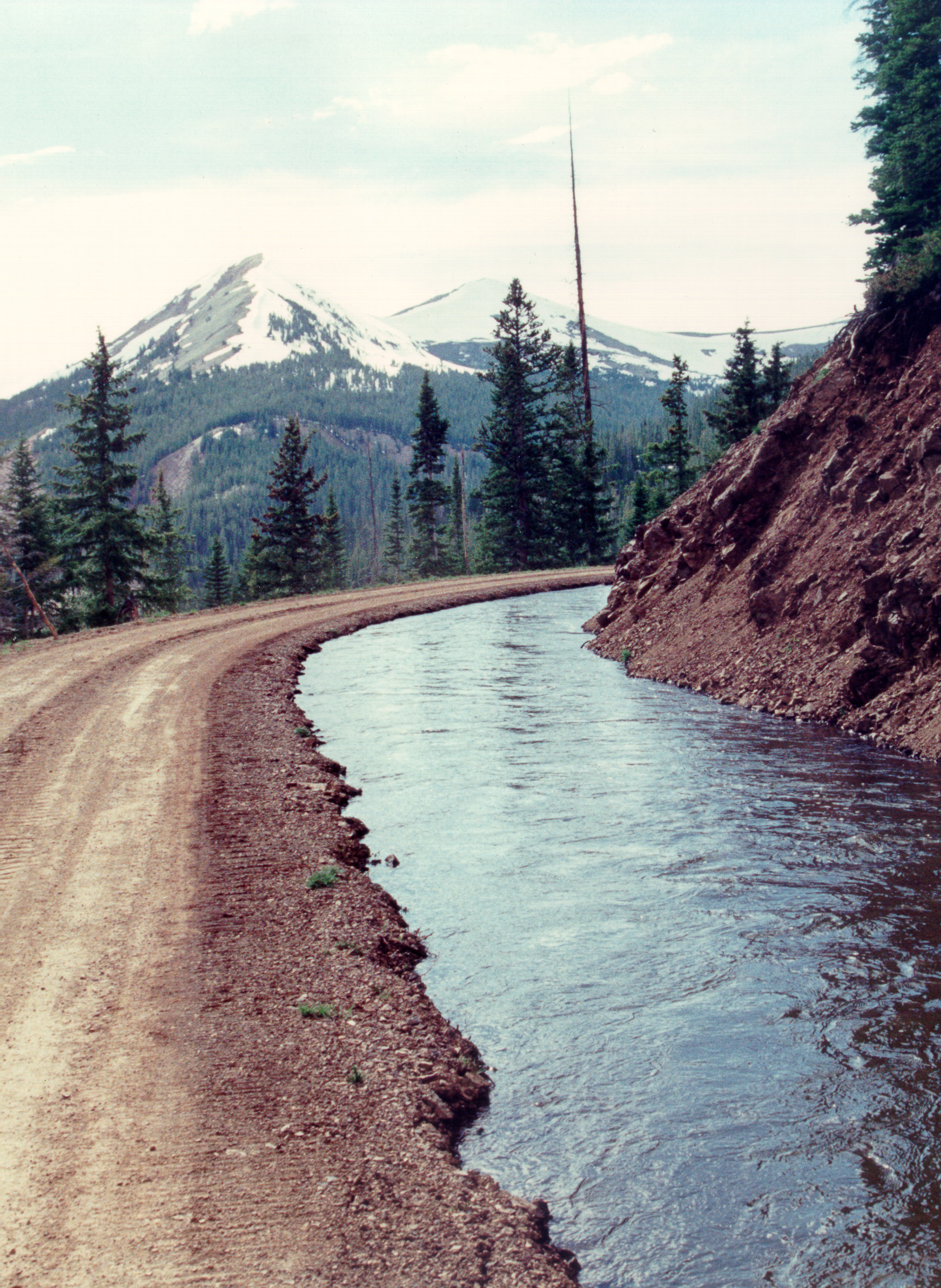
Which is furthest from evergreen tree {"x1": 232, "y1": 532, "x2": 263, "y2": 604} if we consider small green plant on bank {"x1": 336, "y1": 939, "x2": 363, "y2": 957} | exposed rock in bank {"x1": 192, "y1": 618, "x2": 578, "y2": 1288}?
small green plant on bank {"x1": 336, "y1": 939, "x2": 363, "y2": 957}

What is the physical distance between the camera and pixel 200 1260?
14.9 feet

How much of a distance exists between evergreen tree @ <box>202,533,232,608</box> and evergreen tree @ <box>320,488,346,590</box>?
839 cm

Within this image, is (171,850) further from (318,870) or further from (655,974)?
(655,974)

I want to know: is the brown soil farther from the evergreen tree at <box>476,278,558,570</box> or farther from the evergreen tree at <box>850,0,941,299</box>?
the evergreen tree at <box>476,278,558,570</box>

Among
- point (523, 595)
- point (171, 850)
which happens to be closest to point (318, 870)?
point (171, 850)

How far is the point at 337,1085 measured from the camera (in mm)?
6145

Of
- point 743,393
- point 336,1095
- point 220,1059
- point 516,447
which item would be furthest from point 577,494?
point 336,1095

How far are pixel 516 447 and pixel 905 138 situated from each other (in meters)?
41.4

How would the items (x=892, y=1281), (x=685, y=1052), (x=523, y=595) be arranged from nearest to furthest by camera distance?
(x=892, y=1281), (x=685, y=1052), (x=523, y=595)

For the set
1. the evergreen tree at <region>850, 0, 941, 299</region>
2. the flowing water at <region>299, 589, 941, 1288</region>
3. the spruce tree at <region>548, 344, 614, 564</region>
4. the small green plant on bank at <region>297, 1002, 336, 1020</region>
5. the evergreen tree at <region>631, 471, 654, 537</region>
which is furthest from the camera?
the evergreen tree at <region>631, 471, 654, 537</region>

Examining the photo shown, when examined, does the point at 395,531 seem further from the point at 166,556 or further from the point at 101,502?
the point at 101,502

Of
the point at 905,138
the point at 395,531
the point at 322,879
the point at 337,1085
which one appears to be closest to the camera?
the point at 337,1085

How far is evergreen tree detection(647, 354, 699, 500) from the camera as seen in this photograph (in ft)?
212

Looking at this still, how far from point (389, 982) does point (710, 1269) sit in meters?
3.50
